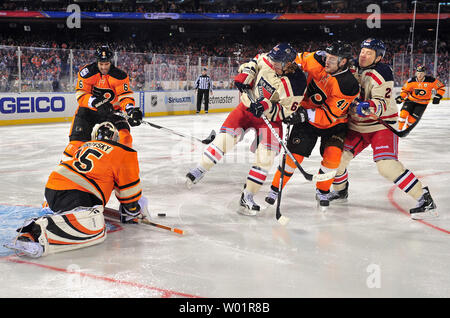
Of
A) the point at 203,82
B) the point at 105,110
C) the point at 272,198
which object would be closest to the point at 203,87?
the point at 203,82

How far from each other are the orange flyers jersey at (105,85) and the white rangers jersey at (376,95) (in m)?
2.03

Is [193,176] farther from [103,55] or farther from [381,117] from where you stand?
[381,117]

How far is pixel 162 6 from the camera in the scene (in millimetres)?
24891

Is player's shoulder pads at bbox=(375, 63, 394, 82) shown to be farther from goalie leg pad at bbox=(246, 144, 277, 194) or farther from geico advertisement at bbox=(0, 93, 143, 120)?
geico advertisement at bbox=(0, 93, 143, 120)

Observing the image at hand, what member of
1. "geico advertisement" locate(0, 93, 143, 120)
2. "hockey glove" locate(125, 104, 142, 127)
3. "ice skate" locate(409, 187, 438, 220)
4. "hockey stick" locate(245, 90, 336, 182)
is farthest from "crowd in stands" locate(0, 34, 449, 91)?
"ice skate" locate(409, 187, 438, 220)

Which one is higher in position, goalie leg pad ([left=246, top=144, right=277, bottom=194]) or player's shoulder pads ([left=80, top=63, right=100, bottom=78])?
player's shoulder pads ([left=80, top=63, right=100, bottom=78])

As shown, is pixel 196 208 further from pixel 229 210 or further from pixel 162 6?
pixel 162 6

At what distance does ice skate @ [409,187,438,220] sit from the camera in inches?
146

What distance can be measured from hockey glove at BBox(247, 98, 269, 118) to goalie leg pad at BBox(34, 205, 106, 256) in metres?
1.27

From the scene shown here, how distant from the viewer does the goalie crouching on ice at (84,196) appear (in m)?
2.67

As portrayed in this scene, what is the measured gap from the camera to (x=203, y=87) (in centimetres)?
1401

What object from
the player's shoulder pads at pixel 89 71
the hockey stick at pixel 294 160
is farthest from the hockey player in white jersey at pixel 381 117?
the player's shoulder pads at pixel 89 71

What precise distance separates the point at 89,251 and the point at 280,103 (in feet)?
5.50
